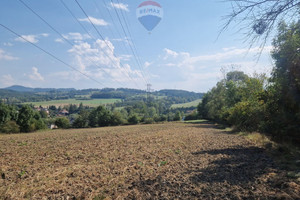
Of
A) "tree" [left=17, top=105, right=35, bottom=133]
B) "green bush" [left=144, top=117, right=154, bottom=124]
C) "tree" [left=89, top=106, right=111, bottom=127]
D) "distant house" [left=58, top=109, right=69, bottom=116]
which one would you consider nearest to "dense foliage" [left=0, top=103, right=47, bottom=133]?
"tree" [left=17, top=105, right=35, bottom=133]

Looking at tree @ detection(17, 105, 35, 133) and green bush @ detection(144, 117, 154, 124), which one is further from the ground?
tree @ detection(17, 105, 35, 133)

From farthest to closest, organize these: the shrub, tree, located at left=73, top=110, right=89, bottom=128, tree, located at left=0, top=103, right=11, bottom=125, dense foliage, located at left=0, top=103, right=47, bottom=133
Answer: the shrub < tree, located at left=73, top=110, right=89, bottom=128 < tree, located at left=0, top=103, right=11, bottom=125 < dense foliage, located at left=0, top=103, right=47, bottom=133

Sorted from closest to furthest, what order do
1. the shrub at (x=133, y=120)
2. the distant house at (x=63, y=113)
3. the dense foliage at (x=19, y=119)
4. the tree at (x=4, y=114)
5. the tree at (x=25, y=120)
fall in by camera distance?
the dense foliage at (x=19, y=119) → the tree at (x=4, y=114) → the tree at (x=25, y=120) → the shrub at (x=133, y=120) → the distant house at (x=63, y=113)

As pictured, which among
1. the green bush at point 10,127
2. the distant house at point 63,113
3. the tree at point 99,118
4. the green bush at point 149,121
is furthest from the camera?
the distant house at point 63,113

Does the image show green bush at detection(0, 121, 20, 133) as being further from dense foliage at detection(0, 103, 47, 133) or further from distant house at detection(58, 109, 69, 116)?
distant house at detection(58, 109, 69, 116)

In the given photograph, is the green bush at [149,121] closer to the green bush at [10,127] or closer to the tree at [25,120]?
the tree at [25,120]

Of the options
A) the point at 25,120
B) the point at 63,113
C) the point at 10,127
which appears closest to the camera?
the point at 10,127

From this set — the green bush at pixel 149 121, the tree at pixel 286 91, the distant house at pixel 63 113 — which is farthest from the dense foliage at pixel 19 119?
the distant house at pixel 63 113

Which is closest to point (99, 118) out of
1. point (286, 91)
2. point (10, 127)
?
point (10, 127)

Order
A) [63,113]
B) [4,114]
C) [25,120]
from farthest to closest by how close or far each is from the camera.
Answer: [63,113] → [25,120] → [4,114]

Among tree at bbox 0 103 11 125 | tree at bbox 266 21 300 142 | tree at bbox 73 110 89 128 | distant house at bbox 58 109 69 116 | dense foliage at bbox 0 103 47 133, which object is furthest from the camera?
distant house at bbox 58 109 69 116

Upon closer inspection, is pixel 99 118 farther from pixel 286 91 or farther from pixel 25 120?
pixel 286 91

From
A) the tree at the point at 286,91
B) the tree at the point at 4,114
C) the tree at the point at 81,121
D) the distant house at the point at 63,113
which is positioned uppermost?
the tree at the point at 286,91

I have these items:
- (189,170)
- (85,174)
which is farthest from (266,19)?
(85,174)
